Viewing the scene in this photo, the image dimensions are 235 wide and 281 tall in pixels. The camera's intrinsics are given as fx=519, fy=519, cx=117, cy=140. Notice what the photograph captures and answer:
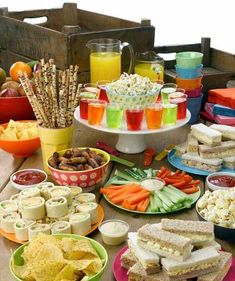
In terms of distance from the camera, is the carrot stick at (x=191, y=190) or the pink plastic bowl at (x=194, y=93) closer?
the carrot stick at (x=191, y=190)

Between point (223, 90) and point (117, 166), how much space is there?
756 millimetres

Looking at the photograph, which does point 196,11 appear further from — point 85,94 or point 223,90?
point 85,94

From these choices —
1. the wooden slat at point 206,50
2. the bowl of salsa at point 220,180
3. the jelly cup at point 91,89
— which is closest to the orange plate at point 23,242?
the bowl of salsa at point 220,180

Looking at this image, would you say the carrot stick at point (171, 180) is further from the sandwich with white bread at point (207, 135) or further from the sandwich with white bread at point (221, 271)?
the sandwich with white bread at point (221, 271)

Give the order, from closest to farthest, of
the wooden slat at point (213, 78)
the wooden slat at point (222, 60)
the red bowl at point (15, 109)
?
the red bowl at point (15, 109)
the wooden slat at point (213, 78)
the wooden slat at point (222, 60)

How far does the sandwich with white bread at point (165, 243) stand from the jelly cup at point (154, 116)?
2.23 ft

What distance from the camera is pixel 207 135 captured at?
176 cm

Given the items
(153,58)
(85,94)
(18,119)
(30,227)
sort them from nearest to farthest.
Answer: (30,227), (85,94), (18,119), (153,58)

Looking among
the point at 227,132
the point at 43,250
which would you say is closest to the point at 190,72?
the point at 227,132

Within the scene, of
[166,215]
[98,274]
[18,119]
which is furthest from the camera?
[18,119]

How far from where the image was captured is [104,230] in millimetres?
1337

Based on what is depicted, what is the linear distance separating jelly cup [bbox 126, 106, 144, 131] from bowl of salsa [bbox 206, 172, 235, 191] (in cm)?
32

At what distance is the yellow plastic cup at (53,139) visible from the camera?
1691 millimetres

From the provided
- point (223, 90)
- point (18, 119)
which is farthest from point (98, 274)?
point (223, 90)
